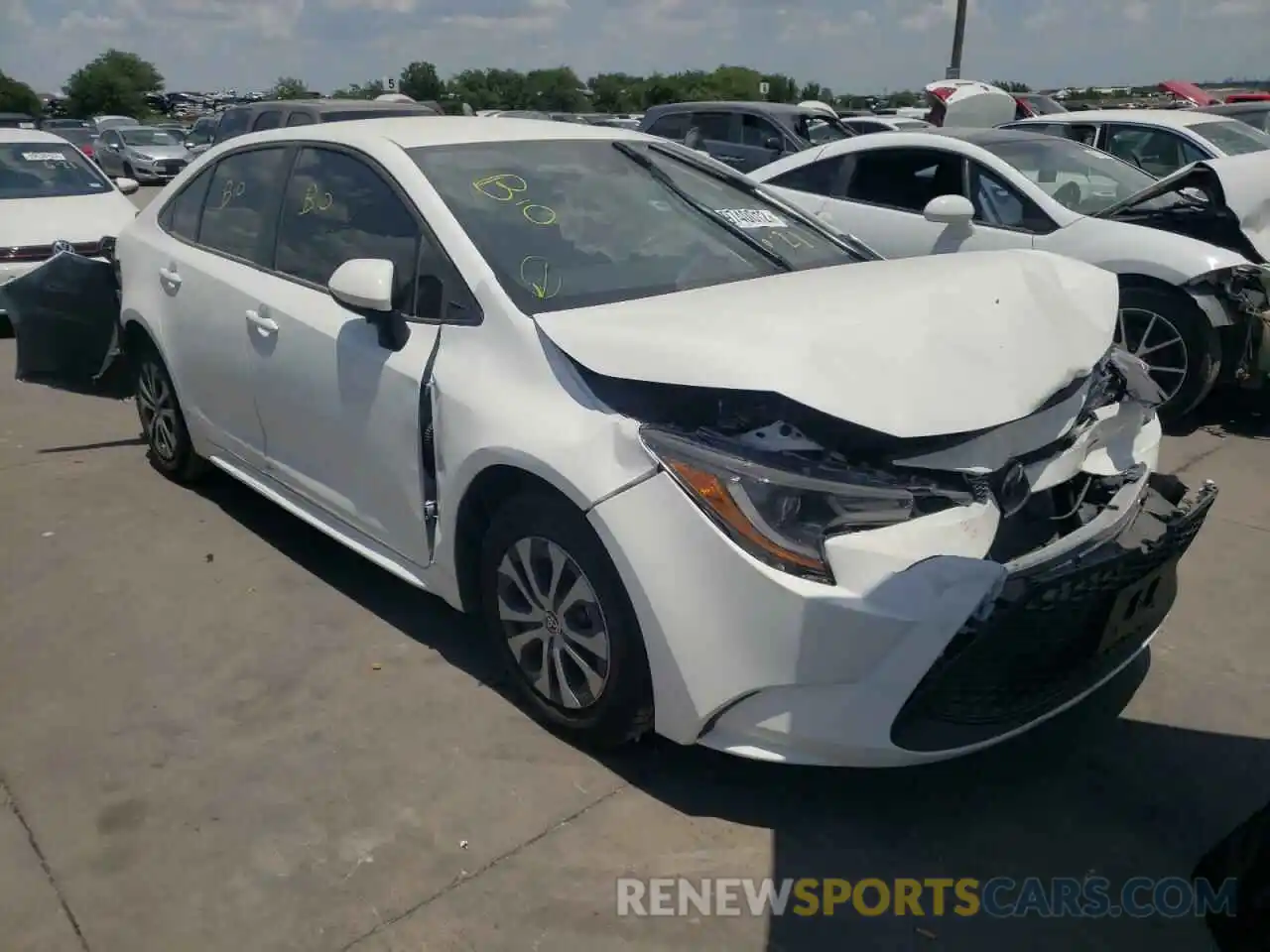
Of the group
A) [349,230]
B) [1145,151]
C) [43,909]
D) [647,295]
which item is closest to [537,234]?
[647,295]

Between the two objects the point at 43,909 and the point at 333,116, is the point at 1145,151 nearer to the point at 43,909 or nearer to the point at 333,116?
→ the point at 333,116

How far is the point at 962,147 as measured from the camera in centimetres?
679

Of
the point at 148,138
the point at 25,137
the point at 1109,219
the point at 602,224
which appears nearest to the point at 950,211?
the point at 1109,219

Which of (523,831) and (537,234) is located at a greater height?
(537,234)

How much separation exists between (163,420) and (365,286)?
2.37 meters

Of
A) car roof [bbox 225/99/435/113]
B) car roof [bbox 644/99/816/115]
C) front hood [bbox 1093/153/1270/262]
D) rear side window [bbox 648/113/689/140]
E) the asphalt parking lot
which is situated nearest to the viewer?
the asphalt parking lot

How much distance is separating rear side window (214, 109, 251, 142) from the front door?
9775 mm

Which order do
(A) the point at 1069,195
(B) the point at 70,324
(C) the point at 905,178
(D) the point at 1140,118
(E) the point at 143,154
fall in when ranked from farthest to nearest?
(E) the point at 143,154 < (D) the point at 1140,118 < (C) the point at 905,178 < (A) the point at 1069,195 < (B) the point at 70,324

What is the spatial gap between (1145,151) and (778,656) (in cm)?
861

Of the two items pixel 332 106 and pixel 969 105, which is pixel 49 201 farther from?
pixel 969 105

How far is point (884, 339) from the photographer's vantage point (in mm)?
2709

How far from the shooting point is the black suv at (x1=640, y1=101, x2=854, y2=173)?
540 inches

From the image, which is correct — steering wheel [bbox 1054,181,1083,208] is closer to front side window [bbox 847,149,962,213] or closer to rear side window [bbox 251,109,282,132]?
front side window [bbox 847,149,962,213]

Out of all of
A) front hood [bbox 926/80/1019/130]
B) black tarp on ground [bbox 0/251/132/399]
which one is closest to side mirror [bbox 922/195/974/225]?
black tarp on ground [bbox 0/251/132/399]
